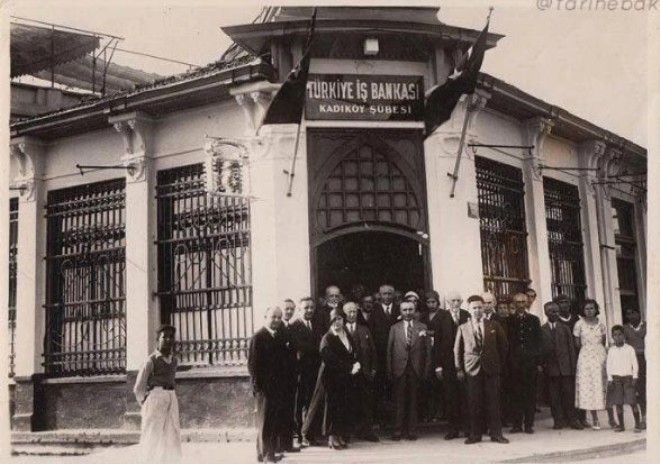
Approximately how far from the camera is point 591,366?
29.8 feet

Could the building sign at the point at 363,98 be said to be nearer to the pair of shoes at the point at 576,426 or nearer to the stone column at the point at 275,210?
the stone column at the point at 275,210

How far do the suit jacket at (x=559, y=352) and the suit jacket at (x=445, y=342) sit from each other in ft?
4.52

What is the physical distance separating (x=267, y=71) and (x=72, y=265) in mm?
4399

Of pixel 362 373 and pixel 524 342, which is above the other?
pixel 524 342

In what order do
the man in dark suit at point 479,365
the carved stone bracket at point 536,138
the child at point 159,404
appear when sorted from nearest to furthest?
the child at point 159,404
the man in dark suit at point 479,365
the carved stone bracket at point 536,138

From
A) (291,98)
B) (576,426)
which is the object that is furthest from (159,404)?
(576,426)

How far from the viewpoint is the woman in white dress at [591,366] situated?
898 centimetres

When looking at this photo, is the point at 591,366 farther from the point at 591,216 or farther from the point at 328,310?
the point at 591,216

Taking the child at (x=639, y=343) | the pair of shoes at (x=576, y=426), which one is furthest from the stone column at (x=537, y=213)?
the pair of shoes at (x=576, y=426)

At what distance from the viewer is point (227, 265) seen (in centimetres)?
966

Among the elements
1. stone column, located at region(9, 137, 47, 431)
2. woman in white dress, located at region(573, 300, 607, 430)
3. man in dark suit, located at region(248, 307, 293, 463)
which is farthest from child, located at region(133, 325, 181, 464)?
woman in white dress, located at region(573, 300, 607, 430)

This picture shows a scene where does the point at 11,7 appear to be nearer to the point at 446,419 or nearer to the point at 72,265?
the point at 72,265

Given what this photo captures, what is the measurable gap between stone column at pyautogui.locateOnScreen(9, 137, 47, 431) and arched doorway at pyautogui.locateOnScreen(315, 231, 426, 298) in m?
4.45

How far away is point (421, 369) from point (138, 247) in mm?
4357
